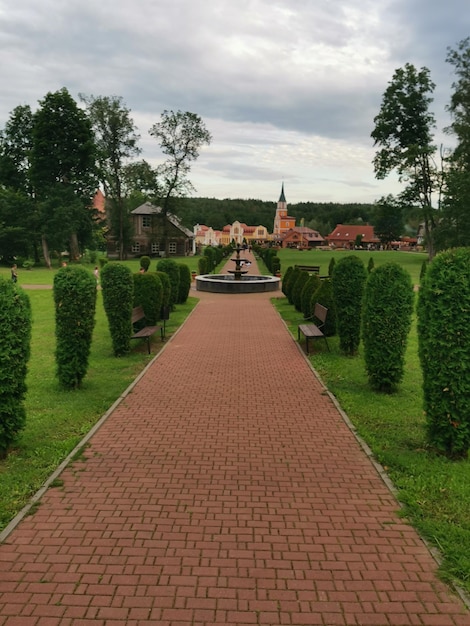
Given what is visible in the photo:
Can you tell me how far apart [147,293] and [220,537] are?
842cm

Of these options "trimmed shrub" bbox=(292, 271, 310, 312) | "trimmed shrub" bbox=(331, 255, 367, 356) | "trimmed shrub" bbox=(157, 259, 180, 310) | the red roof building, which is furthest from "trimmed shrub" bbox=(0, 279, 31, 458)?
the red roof building

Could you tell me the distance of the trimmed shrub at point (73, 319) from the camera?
6.88 metres

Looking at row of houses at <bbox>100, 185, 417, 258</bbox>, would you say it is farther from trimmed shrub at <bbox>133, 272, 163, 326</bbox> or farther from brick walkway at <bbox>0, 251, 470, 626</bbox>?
brick walkway at <bbox>0, 251, 470, 626</bbox>

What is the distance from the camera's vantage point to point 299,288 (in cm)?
1650

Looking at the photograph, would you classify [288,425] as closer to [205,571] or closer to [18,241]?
[205,571]

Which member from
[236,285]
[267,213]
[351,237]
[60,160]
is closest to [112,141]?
[60,160]

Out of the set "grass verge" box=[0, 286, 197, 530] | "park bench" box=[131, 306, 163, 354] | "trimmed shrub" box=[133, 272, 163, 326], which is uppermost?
"trimmed shrub" box=[133, 272, 163, 326]

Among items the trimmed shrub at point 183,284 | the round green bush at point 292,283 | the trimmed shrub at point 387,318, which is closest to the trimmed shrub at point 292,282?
the round green bush at point 292,283

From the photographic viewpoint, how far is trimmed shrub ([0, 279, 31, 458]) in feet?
15.2

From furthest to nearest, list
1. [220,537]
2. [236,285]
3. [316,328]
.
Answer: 1. [236,285]
2. [316,328]
3. [220,537]

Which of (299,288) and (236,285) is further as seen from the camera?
(236,285)

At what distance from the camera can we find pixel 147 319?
11.6 metres

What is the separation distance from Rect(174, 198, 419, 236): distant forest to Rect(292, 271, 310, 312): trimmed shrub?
10751 centimetres

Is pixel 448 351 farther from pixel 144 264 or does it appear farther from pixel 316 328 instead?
pixel 144 264
